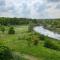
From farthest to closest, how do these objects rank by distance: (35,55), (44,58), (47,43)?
1. (47,43)
2. (35,55)
3. (44,58)

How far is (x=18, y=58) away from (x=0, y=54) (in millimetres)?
2605

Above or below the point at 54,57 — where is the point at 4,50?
above

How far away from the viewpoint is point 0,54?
92.1ft

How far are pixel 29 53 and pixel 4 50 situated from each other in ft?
31.2

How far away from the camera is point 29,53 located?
123ft

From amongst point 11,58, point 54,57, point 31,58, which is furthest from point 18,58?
point 54,57

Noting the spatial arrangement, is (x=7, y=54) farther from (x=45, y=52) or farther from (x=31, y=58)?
(x=45, y=52)

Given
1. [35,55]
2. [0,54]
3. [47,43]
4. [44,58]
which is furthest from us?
[47,43]

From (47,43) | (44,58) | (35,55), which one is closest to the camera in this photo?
(44,58)

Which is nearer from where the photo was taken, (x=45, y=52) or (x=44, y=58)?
(x=44, y=58)

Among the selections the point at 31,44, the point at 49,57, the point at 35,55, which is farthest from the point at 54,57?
the point at 31,44

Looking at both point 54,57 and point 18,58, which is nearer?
point 18,58

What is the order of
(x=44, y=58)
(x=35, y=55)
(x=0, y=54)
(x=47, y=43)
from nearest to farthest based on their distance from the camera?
(x=0, y=54), (x=44, y=58), (x=35, y=55), (x=47, y=43)

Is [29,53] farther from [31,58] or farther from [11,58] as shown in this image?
[11,58]
